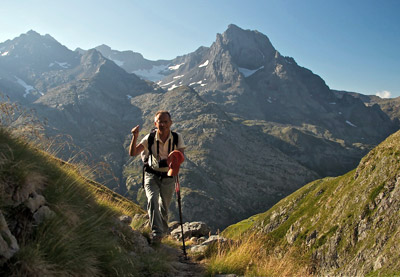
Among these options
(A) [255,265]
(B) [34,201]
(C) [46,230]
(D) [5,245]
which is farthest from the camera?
(A) [255,265]

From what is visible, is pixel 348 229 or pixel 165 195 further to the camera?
pixel 165 195

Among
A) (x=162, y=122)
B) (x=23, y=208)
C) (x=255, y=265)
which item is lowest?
(x=255, y=265)

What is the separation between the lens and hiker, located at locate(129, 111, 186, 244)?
8148 mm

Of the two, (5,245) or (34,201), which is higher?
(34,201)

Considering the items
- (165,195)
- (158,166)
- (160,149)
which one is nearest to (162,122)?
(160,149)

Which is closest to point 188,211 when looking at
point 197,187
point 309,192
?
point 197,187

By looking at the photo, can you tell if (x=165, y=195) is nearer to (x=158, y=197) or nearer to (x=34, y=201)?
(x=158, y=197)

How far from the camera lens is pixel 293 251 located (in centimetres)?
749

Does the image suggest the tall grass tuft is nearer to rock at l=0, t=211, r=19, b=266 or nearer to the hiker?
the hiker

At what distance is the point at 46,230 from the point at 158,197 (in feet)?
13.4

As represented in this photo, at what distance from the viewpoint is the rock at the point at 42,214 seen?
4602 millimetres

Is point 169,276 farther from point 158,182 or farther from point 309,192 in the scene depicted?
point 309,192

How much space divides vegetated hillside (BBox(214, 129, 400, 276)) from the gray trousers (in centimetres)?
223

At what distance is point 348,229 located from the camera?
643cm
